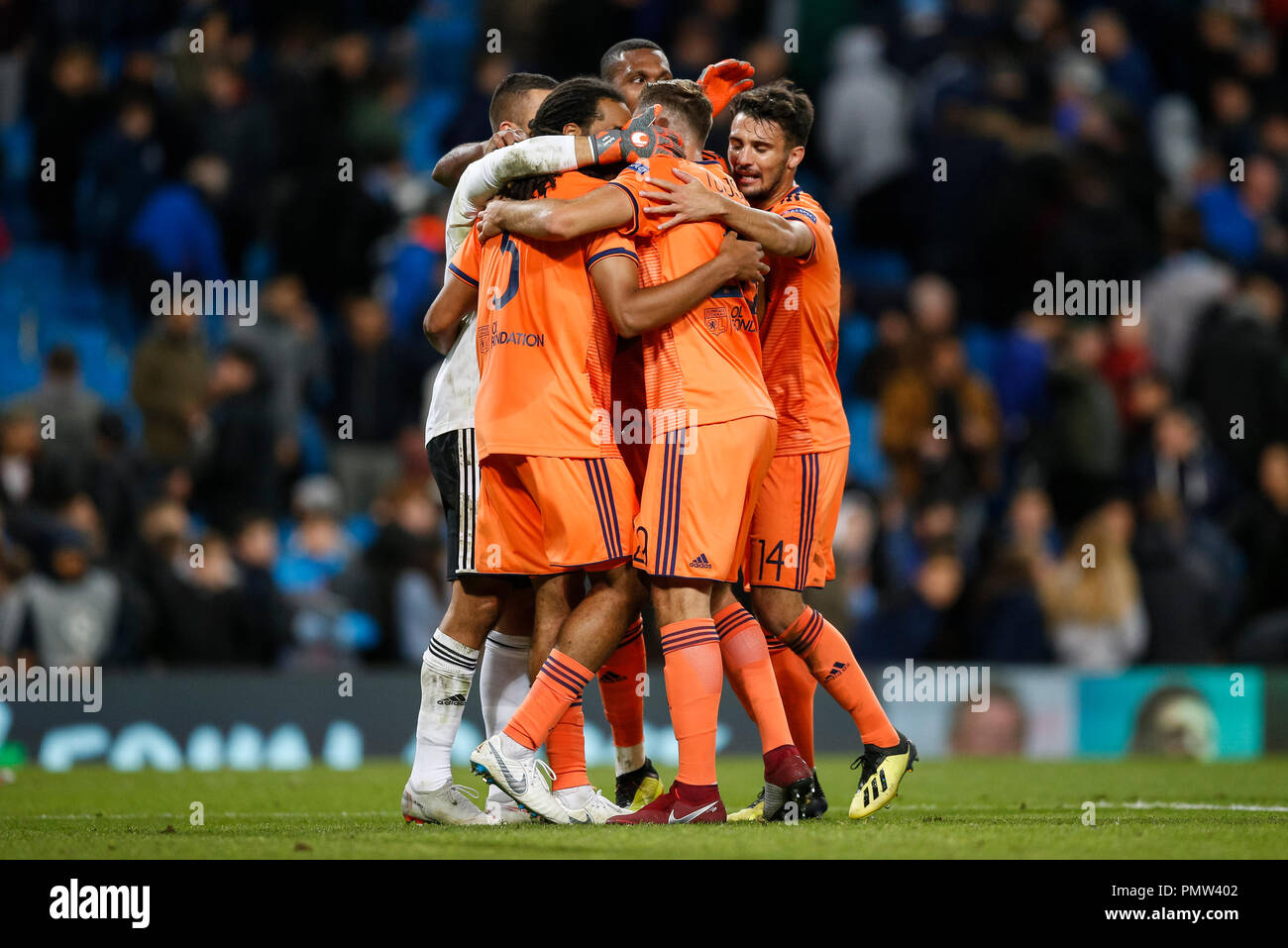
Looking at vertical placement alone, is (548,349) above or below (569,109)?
below

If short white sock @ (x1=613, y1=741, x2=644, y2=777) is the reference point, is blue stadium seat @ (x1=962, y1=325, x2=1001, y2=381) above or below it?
above

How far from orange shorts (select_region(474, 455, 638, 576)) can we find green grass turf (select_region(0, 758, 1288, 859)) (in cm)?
96

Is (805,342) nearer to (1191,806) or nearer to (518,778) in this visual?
(518,778)

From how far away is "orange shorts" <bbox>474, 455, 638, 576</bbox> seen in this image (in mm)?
6066

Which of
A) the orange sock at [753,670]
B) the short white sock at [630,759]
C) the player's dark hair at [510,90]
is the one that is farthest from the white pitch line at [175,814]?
the player's dark hair at [510,90]

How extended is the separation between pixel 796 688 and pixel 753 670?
2.20ft

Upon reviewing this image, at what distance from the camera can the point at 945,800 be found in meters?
7.85

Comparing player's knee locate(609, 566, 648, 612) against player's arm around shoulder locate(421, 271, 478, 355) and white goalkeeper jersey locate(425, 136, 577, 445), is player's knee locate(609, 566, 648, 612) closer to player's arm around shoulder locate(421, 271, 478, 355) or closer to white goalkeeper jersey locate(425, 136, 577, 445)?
white goalkeeper jersey locate(425, 136, 577, 445)

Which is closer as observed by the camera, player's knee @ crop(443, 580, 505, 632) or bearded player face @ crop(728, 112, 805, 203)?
player's knee @ crop(443, 580, 505, 632)

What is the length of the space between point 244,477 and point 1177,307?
7996mm

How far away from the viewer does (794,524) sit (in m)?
6.59

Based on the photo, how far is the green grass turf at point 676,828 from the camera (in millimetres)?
5207

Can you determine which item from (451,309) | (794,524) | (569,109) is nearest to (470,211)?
(451,309)

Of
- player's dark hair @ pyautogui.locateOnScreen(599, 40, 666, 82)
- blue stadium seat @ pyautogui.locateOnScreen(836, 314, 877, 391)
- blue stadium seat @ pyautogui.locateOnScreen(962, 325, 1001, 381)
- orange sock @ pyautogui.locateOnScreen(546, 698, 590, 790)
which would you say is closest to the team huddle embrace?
orange sock @ pyautogui.locateOnScreen(546, 698, 590, 790)
